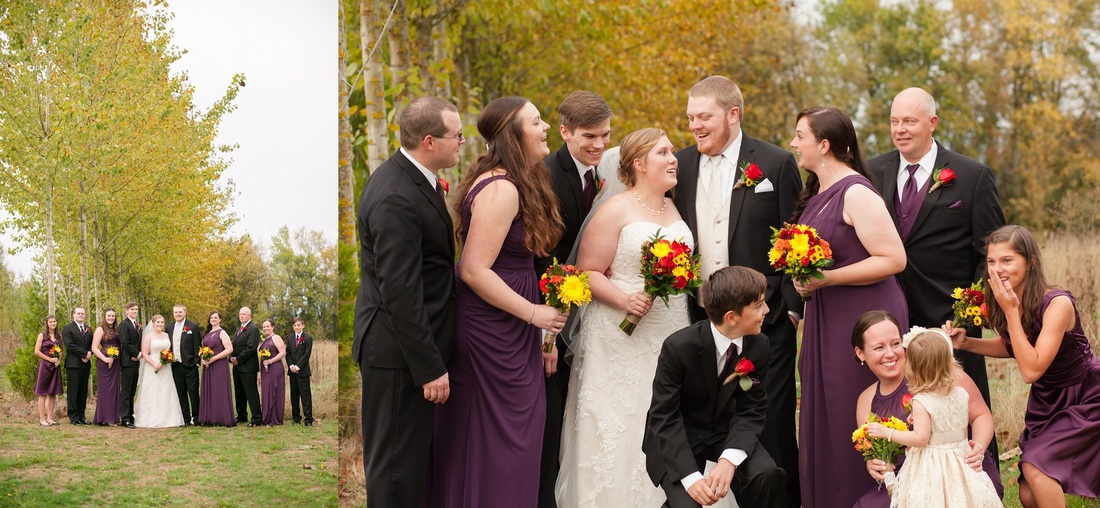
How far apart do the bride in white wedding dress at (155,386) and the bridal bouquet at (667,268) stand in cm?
264

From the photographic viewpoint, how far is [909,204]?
6344mm

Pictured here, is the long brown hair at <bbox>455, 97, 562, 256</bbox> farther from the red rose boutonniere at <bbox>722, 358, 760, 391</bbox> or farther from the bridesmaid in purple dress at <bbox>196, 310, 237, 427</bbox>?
the bridesmaid in purple dress at <bbox>196, 310, 237, 427</bbox>

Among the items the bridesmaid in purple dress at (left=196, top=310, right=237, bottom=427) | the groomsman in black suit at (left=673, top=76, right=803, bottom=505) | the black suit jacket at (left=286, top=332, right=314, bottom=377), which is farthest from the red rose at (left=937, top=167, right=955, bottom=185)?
the bridesmaid in purple dress at (left=196, top=310, right=237, bottom=427)

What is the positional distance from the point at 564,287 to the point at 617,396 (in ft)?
2.81

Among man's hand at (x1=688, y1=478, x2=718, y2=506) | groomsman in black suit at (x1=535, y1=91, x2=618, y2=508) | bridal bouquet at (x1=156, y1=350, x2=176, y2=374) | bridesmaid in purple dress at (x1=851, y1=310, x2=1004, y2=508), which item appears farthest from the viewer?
bridal bouquet at (x1=156, y1=350, x2=176, y2=374)

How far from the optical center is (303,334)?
6219 mm

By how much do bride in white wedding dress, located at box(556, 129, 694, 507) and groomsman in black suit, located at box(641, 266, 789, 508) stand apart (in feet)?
2.11

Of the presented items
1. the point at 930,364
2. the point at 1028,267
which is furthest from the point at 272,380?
the point at 1028,267

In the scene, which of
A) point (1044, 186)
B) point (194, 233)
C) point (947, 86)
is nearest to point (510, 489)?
point (194, 233)

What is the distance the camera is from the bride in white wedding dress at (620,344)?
5844mm

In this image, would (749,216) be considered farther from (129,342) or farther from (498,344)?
(129,342)

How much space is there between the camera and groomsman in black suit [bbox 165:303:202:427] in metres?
6.03

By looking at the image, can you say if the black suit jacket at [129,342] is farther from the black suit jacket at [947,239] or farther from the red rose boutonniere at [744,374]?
the black suit jacket at [947,239]

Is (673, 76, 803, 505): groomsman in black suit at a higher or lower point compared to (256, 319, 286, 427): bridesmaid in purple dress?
higher
